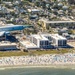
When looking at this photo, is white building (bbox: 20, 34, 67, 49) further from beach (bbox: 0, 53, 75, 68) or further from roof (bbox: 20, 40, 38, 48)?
beach (bbox: 0, 53, 75, 68)

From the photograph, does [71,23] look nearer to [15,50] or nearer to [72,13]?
[72,13]

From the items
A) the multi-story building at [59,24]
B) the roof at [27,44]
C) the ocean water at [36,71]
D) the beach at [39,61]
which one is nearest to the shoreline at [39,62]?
the beach at [39,61]

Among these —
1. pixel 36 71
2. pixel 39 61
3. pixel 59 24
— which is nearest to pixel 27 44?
pixel 39 61

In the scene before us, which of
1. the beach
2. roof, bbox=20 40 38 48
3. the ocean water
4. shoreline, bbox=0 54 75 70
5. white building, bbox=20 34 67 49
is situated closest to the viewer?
the ocean water

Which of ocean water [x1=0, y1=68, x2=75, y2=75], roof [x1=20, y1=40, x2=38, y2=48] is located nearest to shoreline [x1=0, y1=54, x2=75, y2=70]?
ocean water [x1=0, y1=68, x2=75, y2=75]

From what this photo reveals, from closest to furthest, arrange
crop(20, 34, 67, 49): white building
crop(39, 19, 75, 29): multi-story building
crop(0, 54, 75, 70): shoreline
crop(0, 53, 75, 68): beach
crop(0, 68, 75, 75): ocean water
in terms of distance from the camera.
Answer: crop(0, 68, 75, 75): ocean water, crop(0, 54, 75, 70): shoreline, crop(0, 53, 75, 68): beach, crop(20, 34, 67, 49): white building, crop(39, 19, 75, 29): multi-story building

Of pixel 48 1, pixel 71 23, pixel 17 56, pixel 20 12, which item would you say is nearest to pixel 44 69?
pixel 17 56

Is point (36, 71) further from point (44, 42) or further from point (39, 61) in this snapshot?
point (44, 42)

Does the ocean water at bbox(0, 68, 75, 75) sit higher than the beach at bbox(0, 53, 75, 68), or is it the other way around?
the beach at bbox(0, 53, 75, 68)

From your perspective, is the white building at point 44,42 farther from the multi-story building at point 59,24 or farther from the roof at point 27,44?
the multi-story building at point 59,24
